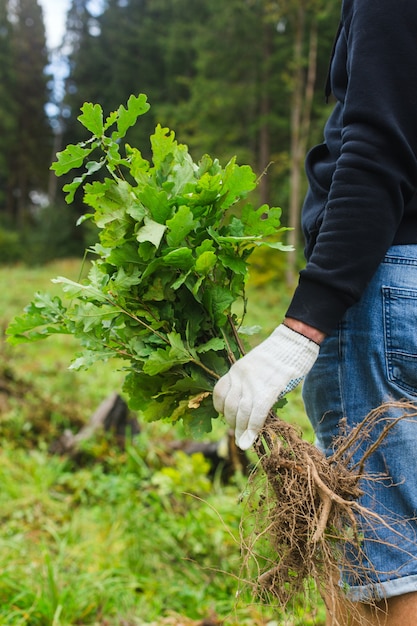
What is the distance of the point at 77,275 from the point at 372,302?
11.3 m

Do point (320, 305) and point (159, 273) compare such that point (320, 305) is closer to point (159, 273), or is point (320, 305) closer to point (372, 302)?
point (372, 302)

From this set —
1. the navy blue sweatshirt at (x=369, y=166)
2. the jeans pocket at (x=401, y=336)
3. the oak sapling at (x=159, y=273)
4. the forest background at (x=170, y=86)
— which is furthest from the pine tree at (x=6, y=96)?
the jeans pocket at (x=401, y=336)

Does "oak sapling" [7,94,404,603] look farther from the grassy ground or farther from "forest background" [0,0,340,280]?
"forest background" [0,0,340,280]

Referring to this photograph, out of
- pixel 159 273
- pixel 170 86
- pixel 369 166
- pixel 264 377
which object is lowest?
pixel 264 377

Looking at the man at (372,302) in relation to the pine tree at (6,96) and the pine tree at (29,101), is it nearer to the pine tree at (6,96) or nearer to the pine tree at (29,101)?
the pine tree at (6,96)

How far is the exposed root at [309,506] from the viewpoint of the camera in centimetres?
122

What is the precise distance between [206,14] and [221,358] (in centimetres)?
2304

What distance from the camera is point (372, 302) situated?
1.26m

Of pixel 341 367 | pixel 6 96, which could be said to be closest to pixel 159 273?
pixel 341 367

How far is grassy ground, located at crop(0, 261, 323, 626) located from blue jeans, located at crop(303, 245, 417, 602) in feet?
0.98

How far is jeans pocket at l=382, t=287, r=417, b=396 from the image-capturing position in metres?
1.21

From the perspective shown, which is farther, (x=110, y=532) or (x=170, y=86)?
(x=170, y=86)

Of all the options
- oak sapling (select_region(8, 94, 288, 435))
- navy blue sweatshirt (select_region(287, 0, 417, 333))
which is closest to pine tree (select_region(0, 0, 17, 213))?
oak sapling (select_region(8, 94, 288, 435))

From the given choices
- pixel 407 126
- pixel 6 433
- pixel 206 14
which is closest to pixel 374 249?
pixel 407 126
